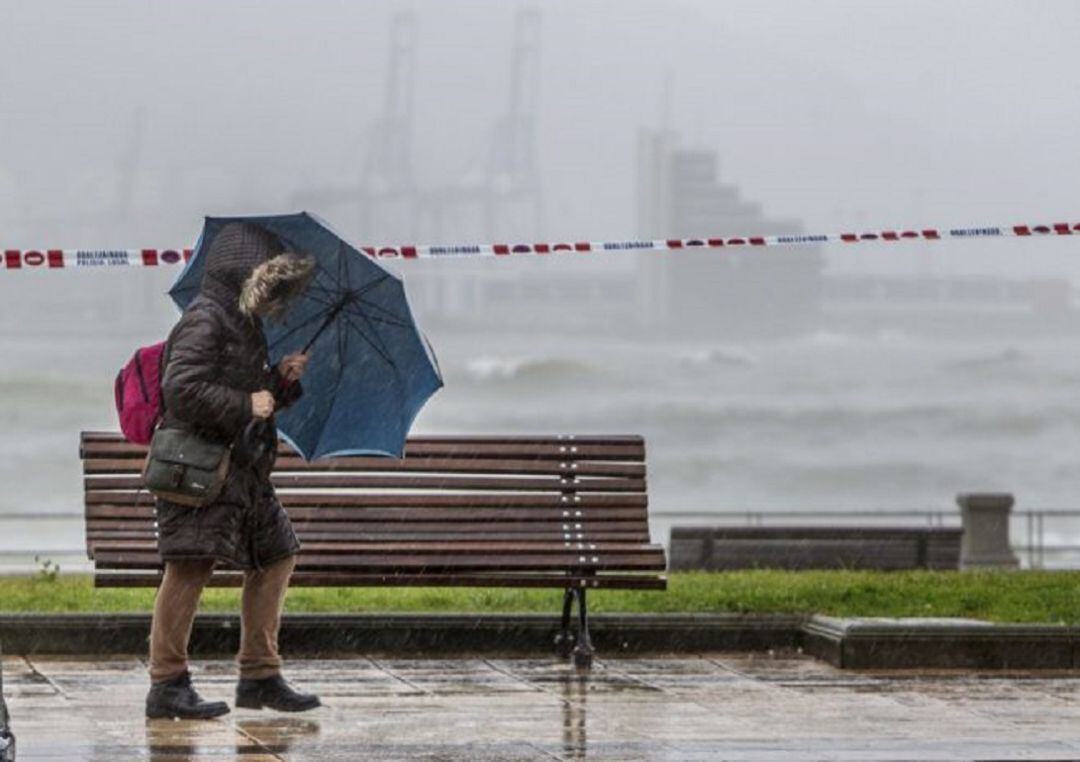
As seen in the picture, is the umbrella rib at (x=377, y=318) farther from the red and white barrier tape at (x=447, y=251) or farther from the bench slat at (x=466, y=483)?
the bench slat at (x=466, y=483)

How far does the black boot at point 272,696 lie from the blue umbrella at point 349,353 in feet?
3.46

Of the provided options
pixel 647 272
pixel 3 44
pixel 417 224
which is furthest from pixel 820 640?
pixel 3 44

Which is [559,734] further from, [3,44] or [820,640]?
[3,44]

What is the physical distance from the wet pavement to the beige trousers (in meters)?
0.19

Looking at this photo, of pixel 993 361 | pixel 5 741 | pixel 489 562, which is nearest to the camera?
→ pixel 5 741

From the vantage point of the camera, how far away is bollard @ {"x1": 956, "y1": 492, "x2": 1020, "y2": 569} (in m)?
26.2

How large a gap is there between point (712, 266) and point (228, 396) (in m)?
104

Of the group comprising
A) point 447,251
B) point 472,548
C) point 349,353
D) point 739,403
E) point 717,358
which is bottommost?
point 472,548

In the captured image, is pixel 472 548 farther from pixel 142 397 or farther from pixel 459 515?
pixel 142 397

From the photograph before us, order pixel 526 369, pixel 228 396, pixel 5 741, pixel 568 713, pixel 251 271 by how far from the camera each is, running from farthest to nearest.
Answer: pixel 526 369
pixel 568 713
pixel 251 271
pixel 228 396
pixel 5 741

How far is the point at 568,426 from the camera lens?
286 ft

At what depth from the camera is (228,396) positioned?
8844 millimetres

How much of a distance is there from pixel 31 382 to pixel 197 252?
7678cm

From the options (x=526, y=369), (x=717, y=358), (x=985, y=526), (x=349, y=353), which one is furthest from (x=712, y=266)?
(x=349, y=353)
